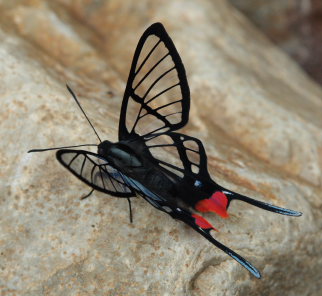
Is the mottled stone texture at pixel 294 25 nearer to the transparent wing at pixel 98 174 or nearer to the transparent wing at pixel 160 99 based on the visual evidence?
the transparent wing at pixel 160 99

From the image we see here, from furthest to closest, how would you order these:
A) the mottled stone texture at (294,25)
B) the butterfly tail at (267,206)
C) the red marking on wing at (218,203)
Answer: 1. the mottled stone texture at (294,25)
2. the red marking on wing at (218,203)
3. the butterfly tail at (267,206)

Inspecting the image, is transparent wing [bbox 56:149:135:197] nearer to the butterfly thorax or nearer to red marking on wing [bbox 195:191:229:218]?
the butterfly thorax

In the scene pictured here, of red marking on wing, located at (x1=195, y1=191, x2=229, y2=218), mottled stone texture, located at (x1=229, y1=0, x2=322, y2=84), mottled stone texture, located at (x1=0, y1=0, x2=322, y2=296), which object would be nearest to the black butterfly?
red marking on wing, located at (x1=195, y1=191, x2=229, y2=218)

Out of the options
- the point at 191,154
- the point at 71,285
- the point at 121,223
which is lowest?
the point at 71,285

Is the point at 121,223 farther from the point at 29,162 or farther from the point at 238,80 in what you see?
the point at 238,80

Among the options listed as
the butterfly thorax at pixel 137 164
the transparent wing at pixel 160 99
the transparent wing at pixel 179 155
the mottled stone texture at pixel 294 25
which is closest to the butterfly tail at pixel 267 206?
the transparent wing at pixel 179 155

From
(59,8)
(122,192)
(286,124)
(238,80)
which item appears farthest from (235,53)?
(122,192)
